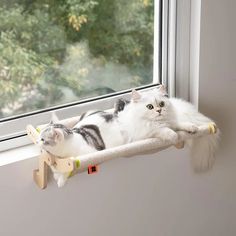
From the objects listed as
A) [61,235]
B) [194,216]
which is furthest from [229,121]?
[61,235]

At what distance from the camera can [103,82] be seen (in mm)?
1875

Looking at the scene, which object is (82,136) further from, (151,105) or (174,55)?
(174,55)

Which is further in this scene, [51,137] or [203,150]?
[203,150]

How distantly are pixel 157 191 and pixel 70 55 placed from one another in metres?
0.57

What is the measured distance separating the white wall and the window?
179 millimetres

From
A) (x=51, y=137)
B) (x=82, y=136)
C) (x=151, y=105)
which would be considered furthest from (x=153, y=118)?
(x=51, y=137)

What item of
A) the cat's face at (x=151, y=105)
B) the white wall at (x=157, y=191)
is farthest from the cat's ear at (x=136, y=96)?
the white wall at (x=157, y=191)

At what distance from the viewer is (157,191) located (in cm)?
190

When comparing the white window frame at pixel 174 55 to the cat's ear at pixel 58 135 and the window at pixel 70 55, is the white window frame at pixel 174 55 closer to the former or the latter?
the window at pixel 70 55

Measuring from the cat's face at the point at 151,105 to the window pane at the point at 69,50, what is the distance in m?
0.28

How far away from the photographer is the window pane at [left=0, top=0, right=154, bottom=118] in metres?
1.62

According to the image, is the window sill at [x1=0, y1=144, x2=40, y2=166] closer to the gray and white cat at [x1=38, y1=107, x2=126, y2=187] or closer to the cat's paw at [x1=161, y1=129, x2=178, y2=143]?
the gray and white cat at [x1=38, y1=107, x2=126, y2=187]

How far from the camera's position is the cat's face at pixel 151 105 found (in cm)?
158

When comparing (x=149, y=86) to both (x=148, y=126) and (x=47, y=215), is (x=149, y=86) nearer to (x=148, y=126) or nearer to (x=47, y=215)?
(x=148, y=126)
